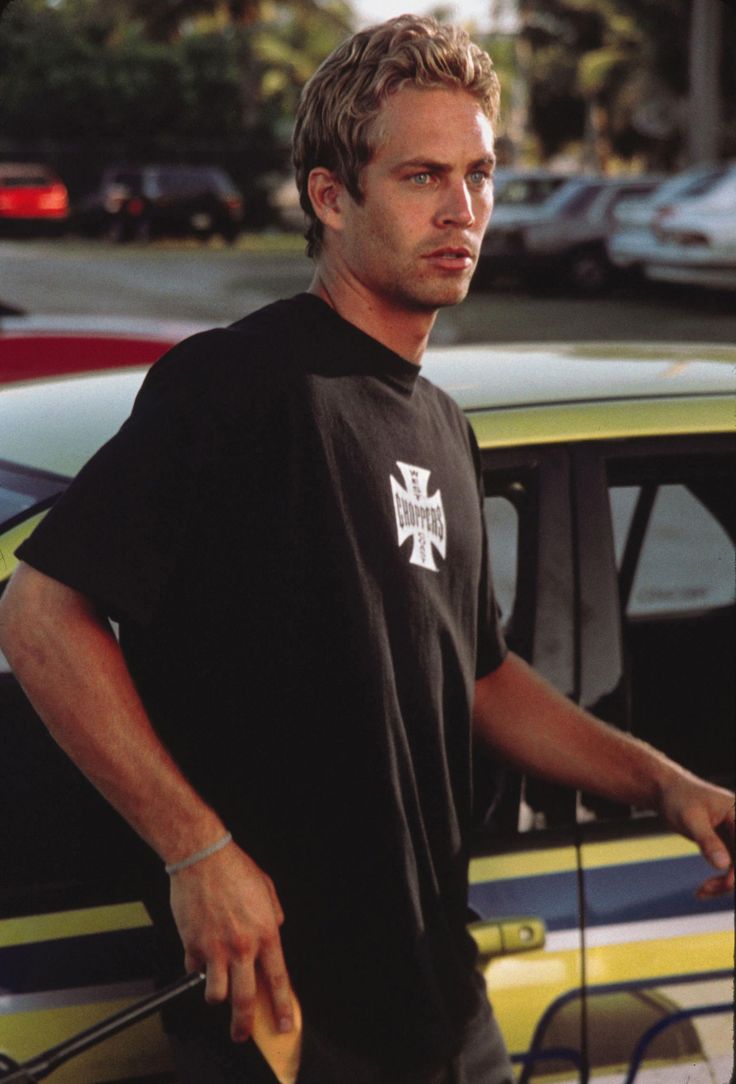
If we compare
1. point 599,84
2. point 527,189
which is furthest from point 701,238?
point 599,84

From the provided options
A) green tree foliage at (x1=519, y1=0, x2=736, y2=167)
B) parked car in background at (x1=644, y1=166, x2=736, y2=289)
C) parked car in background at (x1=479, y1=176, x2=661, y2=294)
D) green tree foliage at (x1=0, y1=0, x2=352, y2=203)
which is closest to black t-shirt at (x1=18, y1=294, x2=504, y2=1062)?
parked car in background at (x1=644, y1=166, x2=736, y2=289)

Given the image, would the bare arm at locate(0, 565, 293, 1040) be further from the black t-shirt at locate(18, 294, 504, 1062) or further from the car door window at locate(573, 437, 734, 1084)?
the car door window at locate(573, 437, 734, 1084)

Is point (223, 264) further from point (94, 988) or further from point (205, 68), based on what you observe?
point (94, 988)

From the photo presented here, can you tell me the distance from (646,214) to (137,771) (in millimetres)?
17019

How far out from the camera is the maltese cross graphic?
1642 millimetres

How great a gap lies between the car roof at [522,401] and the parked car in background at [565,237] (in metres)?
17.5

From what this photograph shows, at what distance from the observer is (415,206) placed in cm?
167

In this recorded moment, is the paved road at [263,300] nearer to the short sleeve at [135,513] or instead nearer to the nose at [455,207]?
the nose at [455,207]

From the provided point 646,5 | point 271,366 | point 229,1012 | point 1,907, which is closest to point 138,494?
point 271,366

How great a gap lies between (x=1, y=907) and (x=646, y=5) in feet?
114

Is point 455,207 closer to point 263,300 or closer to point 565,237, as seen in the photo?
point 263,300

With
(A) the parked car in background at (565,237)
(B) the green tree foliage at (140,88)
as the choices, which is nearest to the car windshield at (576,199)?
(A) the parked car in background at (565,237)

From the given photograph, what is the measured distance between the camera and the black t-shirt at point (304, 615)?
151 centimetres

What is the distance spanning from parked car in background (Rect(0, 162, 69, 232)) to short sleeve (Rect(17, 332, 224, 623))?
34204 mm
